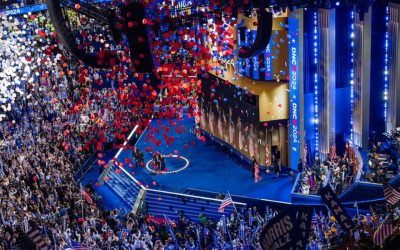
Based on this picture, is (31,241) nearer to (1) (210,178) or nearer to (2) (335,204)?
(2) (335,204)

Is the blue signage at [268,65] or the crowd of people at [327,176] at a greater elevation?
the blue signage at [268,65]

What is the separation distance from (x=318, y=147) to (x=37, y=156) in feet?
39.2

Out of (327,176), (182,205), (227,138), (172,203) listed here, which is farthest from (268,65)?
(172,203)

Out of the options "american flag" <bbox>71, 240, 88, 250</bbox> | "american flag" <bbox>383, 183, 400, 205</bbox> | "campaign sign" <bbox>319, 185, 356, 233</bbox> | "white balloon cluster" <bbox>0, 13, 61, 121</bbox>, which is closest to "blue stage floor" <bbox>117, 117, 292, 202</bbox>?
"white balloon cluster" <bbox>0, 13, 61, 121</bbox>

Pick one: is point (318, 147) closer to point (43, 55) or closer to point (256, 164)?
point (256, 164)

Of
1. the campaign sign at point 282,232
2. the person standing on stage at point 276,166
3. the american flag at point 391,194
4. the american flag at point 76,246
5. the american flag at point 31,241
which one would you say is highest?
the campaign sign at point 282,232

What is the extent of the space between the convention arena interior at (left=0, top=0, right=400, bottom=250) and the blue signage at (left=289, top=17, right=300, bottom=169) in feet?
0.15

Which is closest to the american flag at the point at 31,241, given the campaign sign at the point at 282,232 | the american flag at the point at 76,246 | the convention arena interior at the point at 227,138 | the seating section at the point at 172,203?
the campaign sign at the point at 282,232

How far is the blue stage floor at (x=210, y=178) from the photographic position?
729 inches

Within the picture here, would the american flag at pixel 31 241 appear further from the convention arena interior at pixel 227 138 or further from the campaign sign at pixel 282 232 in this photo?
the convention arena interior at pixel 227 138

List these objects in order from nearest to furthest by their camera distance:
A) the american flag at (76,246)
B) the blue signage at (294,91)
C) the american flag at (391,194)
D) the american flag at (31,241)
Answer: the american flag at (31,241), the american flag at (391,194), the american flag at (76,246), the blue signage at (294,91)

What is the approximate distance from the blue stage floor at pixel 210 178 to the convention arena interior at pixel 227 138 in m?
0.10

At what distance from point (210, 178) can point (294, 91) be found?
214 inches

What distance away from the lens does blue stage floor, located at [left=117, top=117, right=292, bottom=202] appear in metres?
18.5
